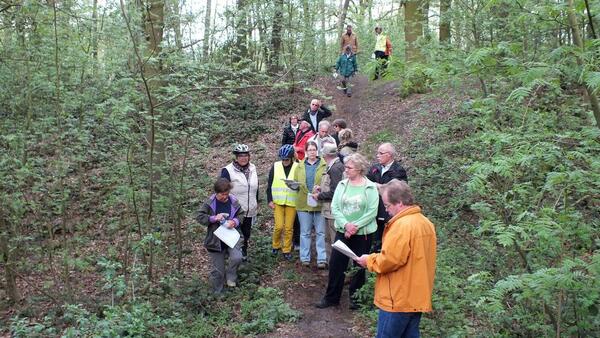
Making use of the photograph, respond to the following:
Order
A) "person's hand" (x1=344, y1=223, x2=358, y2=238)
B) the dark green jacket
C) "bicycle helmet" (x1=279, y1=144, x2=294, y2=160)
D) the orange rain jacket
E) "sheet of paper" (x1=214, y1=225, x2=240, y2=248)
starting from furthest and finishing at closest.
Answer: the dark green jacket
"bicycle helmet" (x1=279, y1=144, x2=294, y2=160)
"sheet of paper" (x1=214, y1=225, x2=240, y2=248)
"person's hand" (x1=344, y1=223, x2=358, y2=238)
the orange rain jacket

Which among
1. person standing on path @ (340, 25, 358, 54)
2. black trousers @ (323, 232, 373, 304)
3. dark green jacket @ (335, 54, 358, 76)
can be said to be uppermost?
person standing on path @ (340, 25, 358, 54)

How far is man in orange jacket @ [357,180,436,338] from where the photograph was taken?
398 centimetres

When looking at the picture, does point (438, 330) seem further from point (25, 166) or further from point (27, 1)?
point (27, 1)

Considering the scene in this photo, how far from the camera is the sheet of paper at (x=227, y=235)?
6723 mm

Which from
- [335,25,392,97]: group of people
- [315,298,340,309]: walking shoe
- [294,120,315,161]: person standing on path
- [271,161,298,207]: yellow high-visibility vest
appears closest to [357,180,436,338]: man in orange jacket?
[315,298,340,309]: walking shoe

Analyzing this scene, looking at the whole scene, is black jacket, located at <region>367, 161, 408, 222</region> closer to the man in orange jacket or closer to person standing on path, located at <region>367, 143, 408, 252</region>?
person standing on path, located at <region>367, 143, 408, 252</region>

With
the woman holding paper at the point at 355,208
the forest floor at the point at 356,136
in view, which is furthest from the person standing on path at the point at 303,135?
the woman holding paper at the point at 355,208

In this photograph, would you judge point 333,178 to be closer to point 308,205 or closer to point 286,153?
point 308,205

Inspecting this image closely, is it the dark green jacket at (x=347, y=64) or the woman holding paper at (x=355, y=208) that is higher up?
the dark green jacket at (x=347, y=64)

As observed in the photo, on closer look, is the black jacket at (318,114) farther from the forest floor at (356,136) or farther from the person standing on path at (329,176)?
the person standing on path at (329,176)

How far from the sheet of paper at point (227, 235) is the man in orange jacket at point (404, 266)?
3.06 metres

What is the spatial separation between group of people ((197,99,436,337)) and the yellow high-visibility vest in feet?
0.05

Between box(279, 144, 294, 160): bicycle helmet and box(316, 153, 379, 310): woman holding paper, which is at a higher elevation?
box(279, 144, 294, 160): bicycle helmet

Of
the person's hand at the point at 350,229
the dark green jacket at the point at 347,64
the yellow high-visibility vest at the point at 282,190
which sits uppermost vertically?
the dark green jacket at the point at 347,64
